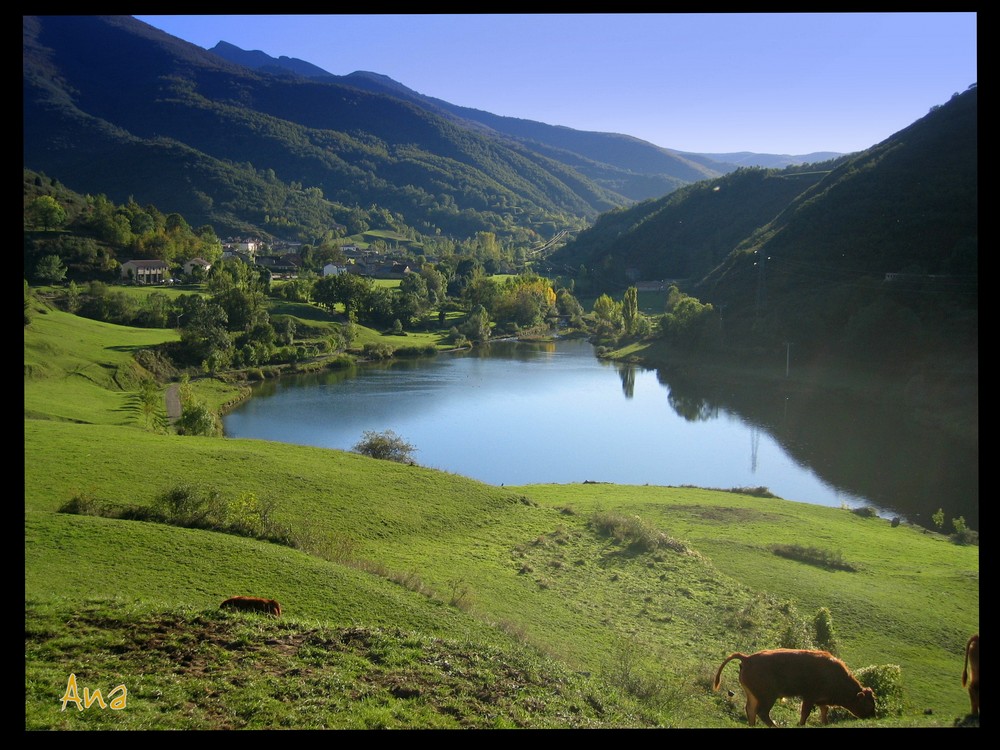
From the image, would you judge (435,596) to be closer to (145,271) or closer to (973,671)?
(973,671)

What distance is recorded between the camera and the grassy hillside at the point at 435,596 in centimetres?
489

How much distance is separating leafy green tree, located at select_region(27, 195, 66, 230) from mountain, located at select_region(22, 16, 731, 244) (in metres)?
50.1

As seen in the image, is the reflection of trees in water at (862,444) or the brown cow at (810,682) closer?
the brown cow at (810,682)

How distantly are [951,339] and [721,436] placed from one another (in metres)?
12.8

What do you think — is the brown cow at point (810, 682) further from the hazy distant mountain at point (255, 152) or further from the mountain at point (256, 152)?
the hazy distant mountain at point (255, 152)

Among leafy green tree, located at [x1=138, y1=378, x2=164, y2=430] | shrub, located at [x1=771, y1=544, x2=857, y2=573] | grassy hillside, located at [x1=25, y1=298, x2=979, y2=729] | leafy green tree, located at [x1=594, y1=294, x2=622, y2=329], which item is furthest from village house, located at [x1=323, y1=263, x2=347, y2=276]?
shrub, located at [x1=771, y1=544, x2=857, y2=573]

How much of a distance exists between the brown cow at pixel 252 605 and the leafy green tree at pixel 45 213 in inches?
2109

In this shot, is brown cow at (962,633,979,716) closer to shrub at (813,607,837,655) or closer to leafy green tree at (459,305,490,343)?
shrub at (813,607,837,655)

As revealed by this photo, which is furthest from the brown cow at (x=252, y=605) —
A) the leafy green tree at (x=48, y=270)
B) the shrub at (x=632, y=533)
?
the leafy green tree at (x=48, y=270)

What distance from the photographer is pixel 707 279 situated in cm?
6419

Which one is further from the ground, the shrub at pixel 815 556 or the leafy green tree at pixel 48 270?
the leafy green tree at pixel 48 270

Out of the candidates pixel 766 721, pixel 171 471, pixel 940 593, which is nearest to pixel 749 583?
pixel 940 593

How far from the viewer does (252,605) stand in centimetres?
662
